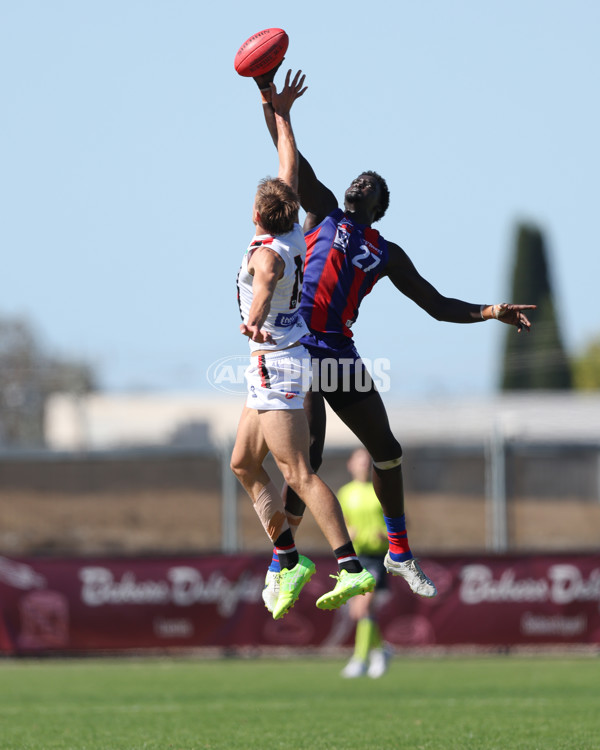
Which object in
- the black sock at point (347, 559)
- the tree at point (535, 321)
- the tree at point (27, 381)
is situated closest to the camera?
the black sock at point (347, 559)

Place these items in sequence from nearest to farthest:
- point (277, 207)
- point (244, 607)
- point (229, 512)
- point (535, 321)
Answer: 1. point (277, 207)
2. point (244, 607)
3. point (229, 512)
4. point (535, 321)

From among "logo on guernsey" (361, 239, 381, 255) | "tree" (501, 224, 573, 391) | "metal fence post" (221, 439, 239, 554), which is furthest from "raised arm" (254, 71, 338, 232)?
"tree" (501, 224, 573, 391)

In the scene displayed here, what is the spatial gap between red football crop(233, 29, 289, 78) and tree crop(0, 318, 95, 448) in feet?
140

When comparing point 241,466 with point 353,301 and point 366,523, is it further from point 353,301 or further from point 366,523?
point 366,523

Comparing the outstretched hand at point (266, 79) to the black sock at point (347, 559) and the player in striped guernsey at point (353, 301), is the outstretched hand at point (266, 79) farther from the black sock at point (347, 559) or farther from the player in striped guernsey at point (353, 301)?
the black sock at point (347, 559)

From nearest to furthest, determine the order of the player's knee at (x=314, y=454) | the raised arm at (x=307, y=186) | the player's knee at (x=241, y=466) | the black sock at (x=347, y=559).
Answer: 1. the black sock at (x=347, y=559)
2. the player's knee at (x=241, y=466)
3. the raised arm at (x=307, y=186)
4. the player's knee at (x=314, y=454)

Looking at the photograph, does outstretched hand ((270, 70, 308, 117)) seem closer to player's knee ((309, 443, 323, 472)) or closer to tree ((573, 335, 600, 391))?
player's knee ((309, 443, 323, 472))

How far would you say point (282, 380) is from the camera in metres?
7.69

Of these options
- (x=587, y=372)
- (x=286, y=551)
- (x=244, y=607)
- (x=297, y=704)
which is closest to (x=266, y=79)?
(x=286, y=551)

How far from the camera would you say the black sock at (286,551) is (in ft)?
26.7

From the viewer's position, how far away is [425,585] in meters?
8.27

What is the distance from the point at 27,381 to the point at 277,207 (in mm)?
47981

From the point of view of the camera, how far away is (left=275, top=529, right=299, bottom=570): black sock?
8.13 metres

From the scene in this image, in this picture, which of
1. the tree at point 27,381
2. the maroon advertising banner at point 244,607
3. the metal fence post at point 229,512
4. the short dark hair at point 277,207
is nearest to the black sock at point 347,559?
the short dark hair at point 277,207
